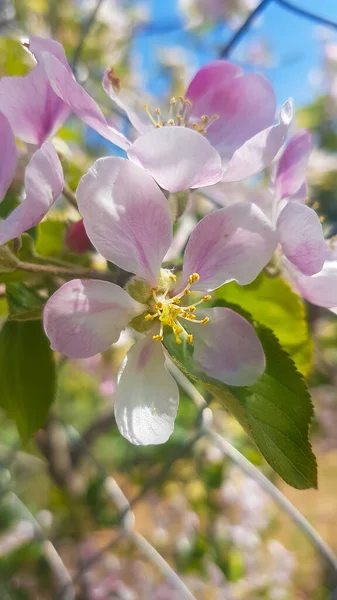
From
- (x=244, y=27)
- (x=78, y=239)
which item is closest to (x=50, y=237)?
(x=78, y=239)

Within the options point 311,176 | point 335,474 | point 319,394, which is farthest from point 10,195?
point 335,474

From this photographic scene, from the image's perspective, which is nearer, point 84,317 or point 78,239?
point 84,317

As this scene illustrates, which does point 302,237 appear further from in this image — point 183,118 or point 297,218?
point 183,118

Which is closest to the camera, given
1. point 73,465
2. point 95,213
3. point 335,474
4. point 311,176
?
point 95,213

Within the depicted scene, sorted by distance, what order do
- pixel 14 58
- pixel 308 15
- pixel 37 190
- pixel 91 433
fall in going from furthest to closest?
pixel 91 433
pixel 14 58
pixel 308 15
pixel 37 190

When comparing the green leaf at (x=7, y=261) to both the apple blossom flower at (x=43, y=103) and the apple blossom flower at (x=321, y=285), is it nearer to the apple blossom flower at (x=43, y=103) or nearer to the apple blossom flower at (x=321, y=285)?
the apple blossom flower at (x=43, y=103)

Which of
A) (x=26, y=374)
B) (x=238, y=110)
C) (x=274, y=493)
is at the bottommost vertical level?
(x=274, y=493)

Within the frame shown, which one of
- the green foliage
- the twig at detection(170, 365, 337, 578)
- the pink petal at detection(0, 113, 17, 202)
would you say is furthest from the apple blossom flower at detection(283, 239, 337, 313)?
the green foliage

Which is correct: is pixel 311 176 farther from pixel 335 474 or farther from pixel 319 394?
pixel 335 474
